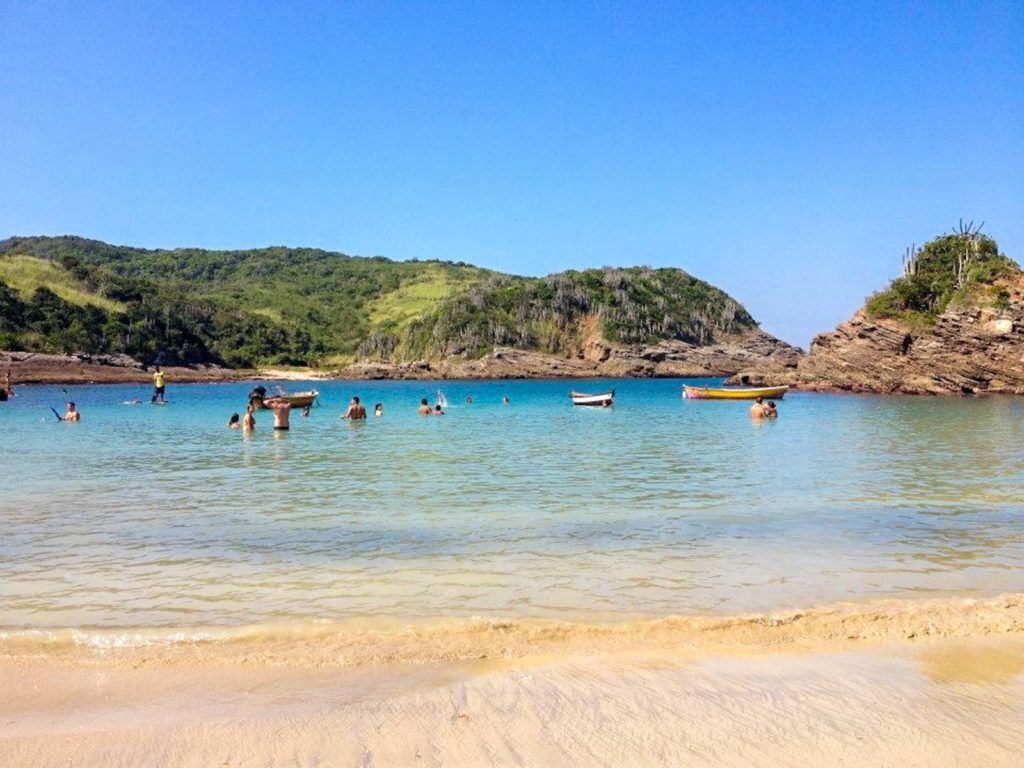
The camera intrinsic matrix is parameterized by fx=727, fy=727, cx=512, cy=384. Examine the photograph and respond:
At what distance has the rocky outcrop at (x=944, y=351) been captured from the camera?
49000mm

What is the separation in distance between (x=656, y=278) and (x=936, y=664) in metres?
163


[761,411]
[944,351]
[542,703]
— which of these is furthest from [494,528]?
[944,351]

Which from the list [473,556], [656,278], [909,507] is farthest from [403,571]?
[656,278]

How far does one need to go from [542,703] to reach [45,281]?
445 ft

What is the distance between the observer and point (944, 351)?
51625 mm

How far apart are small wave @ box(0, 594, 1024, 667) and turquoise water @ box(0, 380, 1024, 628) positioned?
0.39 meters

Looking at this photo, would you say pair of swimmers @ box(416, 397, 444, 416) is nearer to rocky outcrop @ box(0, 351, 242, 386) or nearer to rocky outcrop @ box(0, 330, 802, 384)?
rocky outcrop @ box(0, 351, 242, 386)

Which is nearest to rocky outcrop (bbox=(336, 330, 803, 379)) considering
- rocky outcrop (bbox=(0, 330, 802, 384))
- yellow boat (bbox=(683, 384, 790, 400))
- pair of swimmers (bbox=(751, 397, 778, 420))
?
rocky outcrop (bbox=(0, 330, 802, 384))

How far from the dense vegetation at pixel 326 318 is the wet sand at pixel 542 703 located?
108744mm

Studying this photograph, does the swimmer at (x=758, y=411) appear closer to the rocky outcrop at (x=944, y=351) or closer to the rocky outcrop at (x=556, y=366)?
the rocky outcrop at (x=944, y=351)

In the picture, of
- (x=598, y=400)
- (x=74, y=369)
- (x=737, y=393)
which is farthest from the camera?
(x=74, y=369)

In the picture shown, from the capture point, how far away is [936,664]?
5.67 meters

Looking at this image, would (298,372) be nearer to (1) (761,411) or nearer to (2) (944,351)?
(2) (944,351)

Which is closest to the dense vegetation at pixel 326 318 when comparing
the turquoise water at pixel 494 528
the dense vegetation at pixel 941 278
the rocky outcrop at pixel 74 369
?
the rocky outcrop at pixel 74 369
